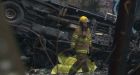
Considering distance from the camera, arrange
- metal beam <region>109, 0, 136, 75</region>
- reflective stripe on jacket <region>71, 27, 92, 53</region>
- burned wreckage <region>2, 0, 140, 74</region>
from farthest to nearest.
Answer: burned wreckage <region>2, 0, 140, 74</region>
reflective stripe on jacket <region>71, 27, 92, 53</region>
metal beam <region>109, 0, 136, 75</region>

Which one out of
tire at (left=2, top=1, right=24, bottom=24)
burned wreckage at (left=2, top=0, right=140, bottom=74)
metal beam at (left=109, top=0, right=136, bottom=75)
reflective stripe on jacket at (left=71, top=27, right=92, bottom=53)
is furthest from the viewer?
burned wreckage at (left=2, top=0, right=140, bottom=74)

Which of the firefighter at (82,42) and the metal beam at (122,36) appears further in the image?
the firefighter at (82,42)

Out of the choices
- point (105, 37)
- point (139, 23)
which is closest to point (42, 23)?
point (105, 37)

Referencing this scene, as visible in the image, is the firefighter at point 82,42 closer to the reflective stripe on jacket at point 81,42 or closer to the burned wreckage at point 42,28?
the reflective stripe on jacket at point 81,42

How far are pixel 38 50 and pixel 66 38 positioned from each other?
3.82 ft

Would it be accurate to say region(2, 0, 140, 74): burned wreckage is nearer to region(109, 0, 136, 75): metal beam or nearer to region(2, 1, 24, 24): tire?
region(2, 1, 24, 24): tire

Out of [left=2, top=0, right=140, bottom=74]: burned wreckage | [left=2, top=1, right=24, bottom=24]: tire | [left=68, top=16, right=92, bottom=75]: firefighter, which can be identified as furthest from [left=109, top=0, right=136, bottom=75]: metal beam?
Result: [left=2, top=1, right=24, bottom=24]: tire

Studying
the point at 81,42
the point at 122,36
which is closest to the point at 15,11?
the point at 81,42

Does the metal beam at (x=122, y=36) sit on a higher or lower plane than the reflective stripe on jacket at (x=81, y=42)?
higher

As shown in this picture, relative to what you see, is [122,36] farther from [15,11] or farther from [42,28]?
[42,28]

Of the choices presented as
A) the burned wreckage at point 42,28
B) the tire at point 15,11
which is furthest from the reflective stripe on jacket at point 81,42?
the tire at point 15,11

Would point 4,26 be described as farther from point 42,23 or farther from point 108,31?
point 108,31

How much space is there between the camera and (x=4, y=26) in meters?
0.88

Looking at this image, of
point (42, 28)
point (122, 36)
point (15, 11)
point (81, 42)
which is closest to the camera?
point (122, 36)
